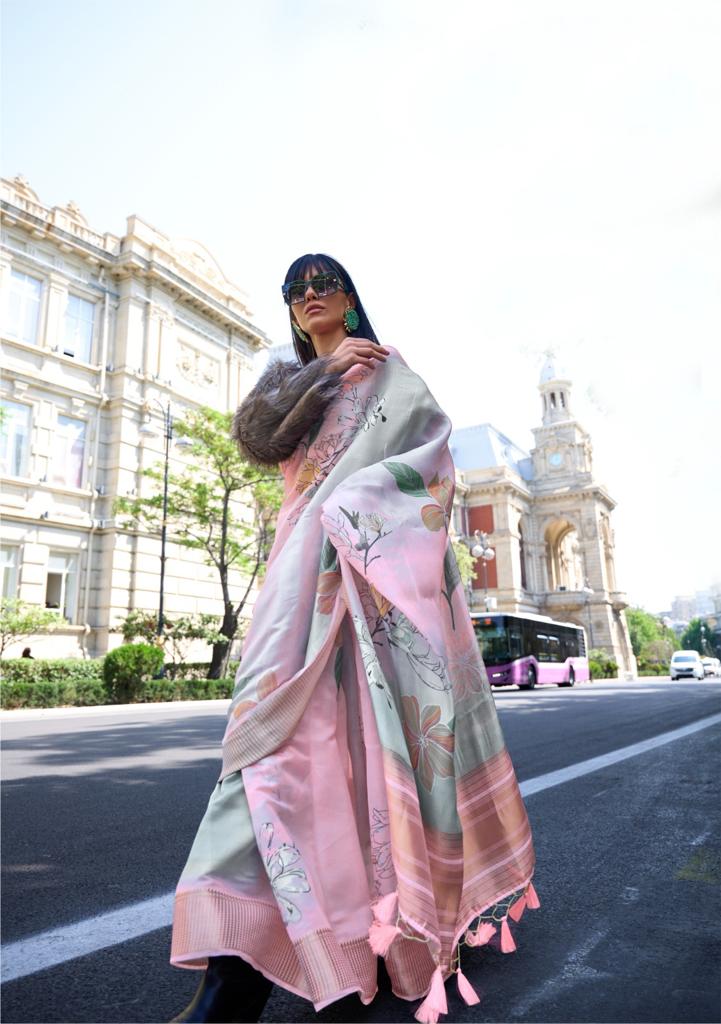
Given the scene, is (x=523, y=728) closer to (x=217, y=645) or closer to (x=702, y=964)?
(x=702, y=964)

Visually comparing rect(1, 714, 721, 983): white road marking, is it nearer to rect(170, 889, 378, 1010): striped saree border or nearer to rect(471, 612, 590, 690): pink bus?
rect(170, 889, 378, 1010): striped saree border

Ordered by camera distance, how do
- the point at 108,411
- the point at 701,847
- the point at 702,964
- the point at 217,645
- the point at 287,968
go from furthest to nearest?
the point at 108,411 < the point at 217,645 < the point at 701,847 < the point at 702,964 < the point at 287,968

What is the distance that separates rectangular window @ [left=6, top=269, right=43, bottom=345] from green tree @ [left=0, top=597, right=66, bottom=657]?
908 centimetres

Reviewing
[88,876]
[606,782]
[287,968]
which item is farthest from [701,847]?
[88,876]

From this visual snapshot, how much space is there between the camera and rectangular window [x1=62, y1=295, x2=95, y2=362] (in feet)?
80.5

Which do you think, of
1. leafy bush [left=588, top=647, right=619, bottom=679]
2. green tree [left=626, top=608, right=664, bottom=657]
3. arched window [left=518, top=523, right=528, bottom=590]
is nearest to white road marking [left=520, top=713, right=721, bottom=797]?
leafy bush [left=588, top=647, right=619, bottom=679]

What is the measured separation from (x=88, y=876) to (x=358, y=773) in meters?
1.95

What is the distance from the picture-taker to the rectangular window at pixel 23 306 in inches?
896

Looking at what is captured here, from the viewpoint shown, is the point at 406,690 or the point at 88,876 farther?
the point at 88,876

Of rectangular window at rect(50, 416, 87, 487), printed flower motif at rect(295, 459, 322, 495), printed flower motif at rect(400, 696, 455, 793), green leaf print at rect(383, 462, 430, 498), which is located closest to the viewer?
printed flower motif at rect(400, 696, 455, 793)

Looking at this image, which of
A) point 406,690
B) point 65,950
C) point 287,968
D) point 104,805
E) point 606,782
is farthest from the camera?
point 606,782

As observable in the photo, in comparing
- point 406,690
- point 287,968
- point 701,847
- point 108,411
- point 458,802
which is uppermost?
point 108,411

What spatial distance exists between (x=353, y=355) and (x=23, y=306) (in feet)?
80.5

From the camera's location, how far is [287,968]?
149cm
